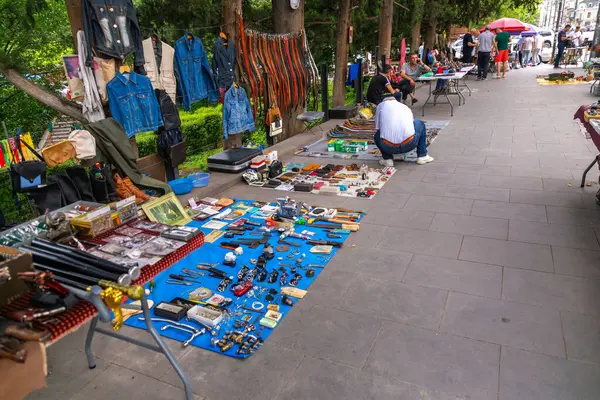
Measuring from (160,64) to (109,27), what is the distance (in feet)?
2.98

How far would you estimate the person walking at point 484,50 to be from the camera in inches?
581

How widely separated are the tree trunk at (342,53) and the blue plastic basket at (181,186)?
6.78 meters

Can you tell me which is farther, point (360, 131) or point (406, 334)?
point (360, 131)

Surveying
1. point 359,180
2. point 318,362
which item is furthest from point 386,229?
point 318,362

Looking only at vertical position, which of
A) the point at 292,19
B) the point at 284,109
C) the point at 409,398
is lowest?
the point at 409,398

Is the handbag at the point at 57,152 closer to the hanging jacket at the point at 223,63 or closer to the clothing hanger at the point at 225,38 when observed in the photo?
the hanging jacket at the point at 223,63

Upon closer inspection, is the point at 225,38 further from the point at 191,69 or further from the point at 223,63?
the point at 191,69

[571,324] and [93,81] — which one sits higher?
[93,81]

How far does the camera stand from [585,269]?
11.7ft

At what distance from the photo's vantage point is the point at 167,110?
5.52 meters

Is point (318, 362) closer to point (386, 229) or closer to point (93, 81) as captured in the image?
point (386, 229)

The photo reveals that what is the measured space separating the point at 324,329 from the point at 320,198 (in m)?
2.77

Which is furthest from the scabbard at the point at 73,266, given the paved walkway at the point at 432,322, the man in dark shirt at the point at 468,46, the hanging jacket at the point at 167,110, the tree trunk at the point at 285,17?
the man in dark shirt at the point at 468,46

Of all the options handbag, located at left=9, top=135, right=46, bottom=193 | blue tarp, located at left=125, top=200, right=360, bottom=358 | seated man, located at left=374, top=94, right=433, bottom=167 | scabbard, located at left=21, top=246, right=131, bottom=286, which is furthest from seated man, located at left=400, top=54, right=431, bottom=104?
scabbard, located at left=21, top=246, right=131, bottom=286
